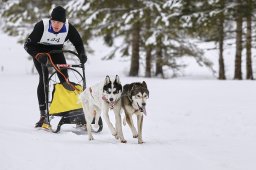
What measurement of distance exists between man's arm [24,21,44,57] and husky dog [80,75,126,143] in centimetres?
110

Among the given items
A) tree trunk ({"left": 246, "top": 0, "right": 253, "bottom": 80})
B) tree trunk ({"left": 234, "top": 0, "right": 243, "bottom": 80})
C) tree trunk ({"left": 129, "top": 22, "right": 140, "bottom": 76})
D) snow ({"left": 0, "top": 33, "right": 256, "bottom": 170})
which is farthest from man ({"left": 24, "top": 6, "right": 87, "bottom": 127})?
tree trunk ({"left": 129, "top": 22, "right": 140, "bottom": 76})

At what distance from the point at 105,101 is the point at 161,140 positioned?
995 mm

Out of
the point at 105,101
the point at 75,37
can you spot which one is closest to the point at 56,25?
the point at 75,37

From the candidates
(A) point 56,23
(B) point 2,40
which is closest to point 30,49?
(A) point 56,23

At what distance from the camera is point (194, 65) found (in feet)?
100

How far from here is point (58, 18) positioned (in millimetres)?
6539

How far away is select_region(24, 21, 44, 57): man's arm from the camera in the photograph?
6.72 m

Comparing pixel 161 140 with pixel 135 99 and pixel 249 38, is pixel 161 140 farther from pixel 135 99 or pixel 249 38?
pixel 249 38

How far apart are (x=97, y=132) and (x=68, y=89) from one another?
78 cm

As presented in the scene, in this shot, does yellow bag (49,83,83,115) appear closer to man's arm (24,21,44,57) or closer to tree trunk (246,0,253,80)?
man's arm (24,21,44,57)

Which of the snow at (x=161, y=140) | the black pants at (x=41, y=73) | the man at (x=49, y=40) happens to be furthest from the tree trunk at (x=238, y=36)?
the black pants at (x=41, y=73)

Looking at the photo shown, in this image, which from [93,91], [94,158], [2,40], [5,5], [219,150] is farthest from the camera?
[2,40]

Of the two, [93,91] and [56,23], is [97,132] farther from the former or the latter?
→ [56,23]

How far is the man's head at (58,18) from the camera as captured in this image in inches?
256
